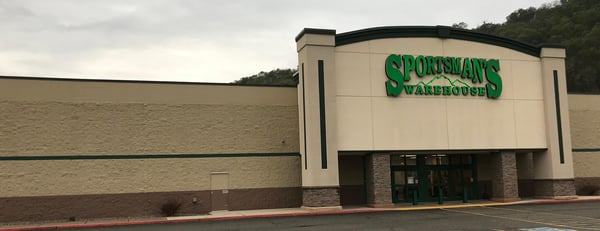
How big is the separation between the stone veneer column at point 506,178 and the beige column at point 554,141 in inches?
73.4

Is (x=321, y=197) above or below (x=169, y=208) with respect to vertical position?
above

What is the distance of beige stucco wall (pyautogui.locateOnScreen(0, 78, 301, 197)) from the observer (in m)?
24.0

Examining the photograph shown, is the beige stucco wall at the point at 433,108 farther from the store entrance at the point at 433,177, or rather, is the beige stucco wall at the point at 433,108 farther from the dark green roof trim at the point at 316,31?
the store entrance at the point at 433,177

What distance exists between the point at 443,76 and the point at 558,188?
29.1 feet

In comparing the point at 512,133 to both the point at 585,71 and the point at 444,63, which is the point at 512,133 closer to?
the point at 444,63

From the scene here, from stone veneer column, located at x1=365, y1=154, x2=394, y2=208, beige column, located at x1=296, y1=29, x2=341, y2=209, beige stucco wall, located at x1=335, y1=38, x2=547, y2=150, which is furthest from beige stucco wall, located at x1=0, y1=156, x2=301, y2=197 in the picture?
beige stucco wall, located at x1=335, y1=38, x2=547, y2=150

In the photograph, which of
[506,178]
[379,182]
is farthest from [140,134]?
[506,178]

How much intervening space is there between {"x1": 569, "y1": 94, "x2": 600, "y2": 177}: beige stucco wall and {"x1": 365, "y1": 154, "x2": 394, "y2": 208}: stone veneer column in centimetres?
1316

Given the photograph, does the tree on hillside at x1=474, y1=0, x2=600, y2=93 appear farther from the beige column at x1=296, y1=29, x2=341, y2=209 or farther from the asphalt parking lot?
the beige column at x1=296, y1=29, x2=341, y2=209

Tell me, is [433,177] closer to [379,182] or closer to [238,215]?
[379,182]

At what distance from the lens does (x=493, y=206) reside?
26875 mm

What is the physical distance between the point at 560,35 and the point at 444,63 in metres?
47.2

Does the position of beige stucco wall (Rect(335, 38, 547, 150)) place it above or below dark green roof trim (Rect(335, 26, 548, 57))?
below

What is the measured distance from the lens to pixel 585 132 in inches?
1304
